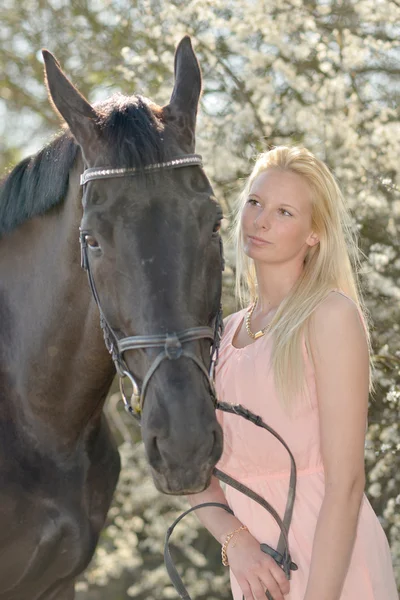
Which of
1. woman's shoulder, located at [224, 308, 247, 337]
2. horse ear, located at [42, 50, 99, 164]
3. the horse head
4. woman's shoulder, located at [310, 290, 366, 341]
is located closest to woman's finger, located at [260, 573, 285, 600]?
the horse head

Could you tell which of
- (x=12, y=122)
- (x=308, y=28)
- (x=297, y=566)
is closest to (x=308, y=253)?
(x=297, y=566)

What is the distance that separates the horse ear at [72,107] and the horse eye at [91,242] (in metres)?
0.30

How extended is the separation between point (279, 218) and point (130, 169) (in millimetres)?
606

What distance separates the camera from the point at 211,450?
2.13 meters

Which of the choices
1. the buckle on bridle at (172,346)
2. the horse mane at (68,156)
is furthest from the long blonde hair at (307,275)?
the horse mane at (68,156)

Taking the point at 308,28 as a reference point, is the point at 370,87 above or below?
→ below

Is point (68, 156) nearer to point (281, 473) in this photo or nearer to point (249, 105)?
point (281, 473)

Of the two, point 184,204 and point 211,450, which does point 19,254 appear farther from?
point 211,450

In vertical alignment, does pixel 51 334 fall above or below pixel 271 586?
above

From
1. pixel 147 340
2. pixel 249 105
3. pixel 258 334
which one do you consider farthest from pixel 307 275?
pixel 249 105

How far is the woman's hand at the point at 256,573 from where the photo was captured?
2.41 meters

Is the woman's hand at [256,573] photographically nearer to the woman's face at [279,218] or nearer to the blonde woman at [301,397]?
the blonde woman at [301,397]

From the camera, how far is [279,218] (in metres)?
2.73

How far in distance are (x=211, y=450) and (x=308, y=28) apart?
4679 millimetres
